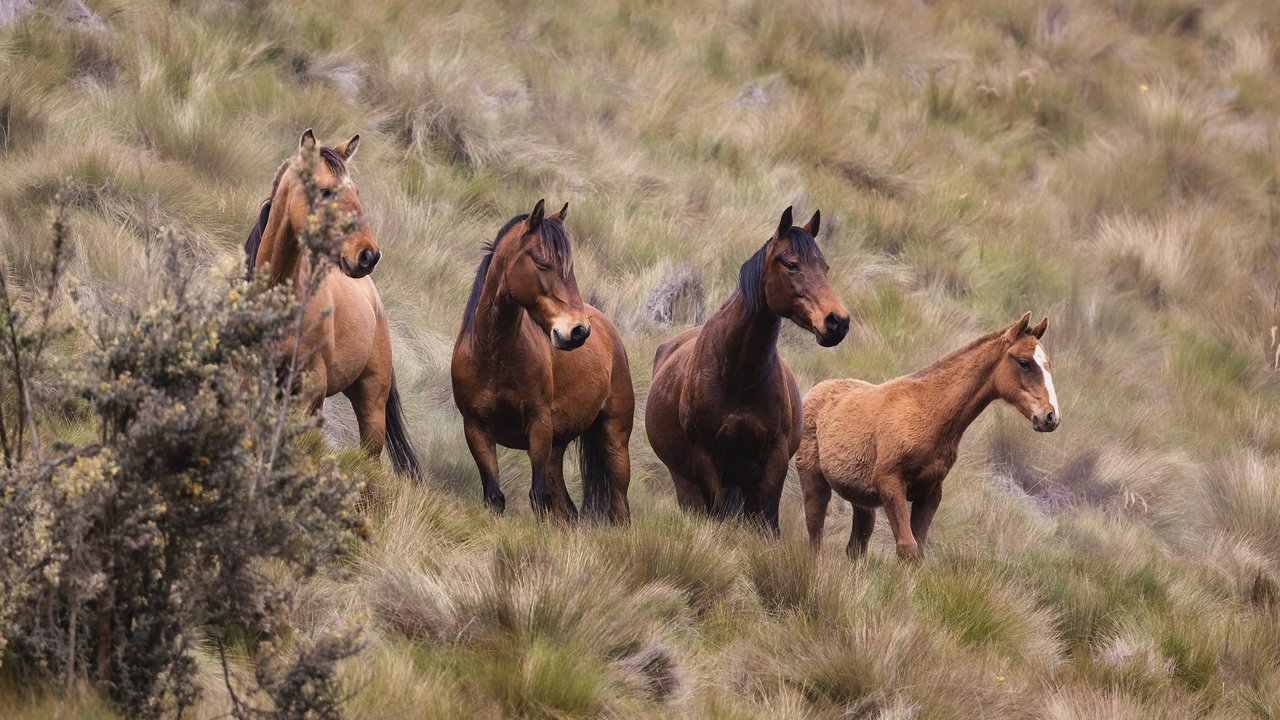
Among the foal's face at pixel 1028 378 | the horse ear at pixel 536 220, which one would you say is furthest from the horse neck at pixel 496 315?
the foal's face at pixel 1028 378

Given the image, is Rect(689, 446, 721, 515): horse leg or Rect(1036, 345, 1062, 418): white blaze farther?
Rect(689, 446, 721, 515): horse leg

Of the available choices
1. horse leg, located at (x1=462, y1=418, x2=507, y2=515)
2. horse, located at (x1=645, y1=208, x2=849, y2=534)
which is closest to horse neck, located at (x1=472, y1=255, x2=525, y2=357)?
horse leg, located at (x1=462, y1=418, x2=507, y2=515)

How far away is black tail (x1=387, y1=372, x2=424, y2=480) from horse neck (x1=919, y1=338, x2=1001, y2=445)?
2936mm

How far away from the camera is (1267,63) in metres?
19.1

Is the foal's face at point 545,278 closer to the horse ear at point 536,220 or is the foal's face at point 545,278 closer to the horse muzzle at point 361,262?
the horse ear at point 536,220

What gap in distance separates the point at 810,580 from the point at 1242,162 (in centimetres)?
1256

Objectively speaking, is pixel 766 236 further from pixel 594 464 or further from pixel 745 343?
pixel 745 343

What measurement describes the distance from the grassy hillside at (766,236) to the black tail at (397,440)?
20.3 inches

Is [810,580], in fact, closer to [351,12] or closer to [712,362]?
[712,362]

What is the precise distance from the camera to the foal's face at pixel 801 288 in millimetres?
7176

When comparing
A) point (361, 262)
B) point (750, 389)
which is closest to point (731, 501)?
point (750, 389)

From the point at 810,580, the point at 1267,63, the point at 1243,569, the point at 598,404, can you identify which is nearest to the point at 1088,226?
the point at 1267,63

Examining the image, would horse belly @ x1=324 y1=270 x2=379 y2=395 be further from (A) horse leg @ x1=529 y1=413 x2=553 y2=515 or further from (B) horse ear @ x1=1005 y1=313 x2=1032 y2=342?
(B) horse ear @ x1=1005 y1=313 x2=1032 y2=342

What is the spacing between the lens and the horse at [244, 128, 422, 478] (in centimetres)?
653
